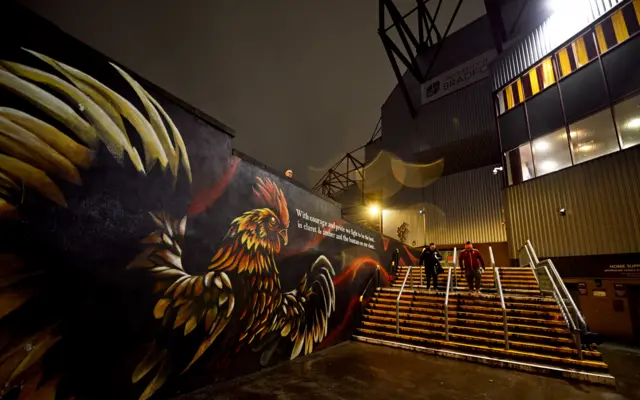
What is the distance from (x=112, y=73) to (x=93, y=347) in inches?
131

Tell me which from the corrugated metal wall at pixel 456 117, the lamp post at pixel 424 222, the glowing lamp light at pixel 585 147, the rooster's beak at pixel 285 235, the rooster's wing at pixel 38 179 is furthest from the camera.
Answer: the lamp post at pixel 424 222

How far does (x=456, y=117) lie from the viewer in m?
16.5

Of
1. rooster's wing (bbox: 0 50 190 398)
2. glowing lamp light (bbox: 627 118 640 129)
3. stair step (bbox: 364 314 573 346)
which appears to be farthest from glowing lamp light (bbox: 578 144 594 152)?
rooster's wing (bbox: 0 50 190 398)

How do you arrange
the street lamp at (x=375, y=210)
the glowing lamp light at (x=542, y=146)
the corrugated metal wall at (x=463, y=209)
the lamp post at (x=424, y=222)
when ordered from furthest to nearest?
1. the street lamp at (x=375, y=210)
2. the lamp post at (x=424, y=222)
3. the corrugated metal wall at (x=463, y=209)
4. the glowing lamp light at (x=542, y=146)

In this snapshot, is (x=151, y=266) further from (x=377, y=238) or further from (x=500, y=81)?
(x=500, y=81)

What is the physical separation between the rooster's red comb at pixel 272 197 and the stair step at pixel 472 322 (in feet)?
15.0

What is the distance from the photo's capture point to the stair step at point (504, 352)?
533 centimetres

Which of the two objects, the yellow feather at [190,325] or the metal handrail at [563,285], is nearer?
the yellow feather at [190,325]

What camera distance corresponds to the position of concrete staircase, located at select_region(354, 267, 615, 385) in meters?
5.59

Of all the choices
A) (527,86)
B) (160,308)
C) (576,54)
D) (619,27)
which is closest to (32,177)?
(160,308)

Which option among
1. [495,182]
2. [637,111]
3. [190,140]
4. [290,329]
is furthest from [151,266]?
[495,182]

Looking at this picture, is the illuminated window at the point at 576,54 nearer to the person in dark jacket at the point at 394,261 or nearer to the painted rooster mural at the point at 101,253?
the person in dark jacket at the point at 394,261

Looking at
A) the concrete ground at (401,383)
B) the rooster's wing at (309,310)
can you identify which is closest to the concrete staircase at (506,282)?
the concrete ground at (401,383)

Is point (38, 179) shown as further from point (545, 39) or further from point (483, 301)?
point (545, 39)
